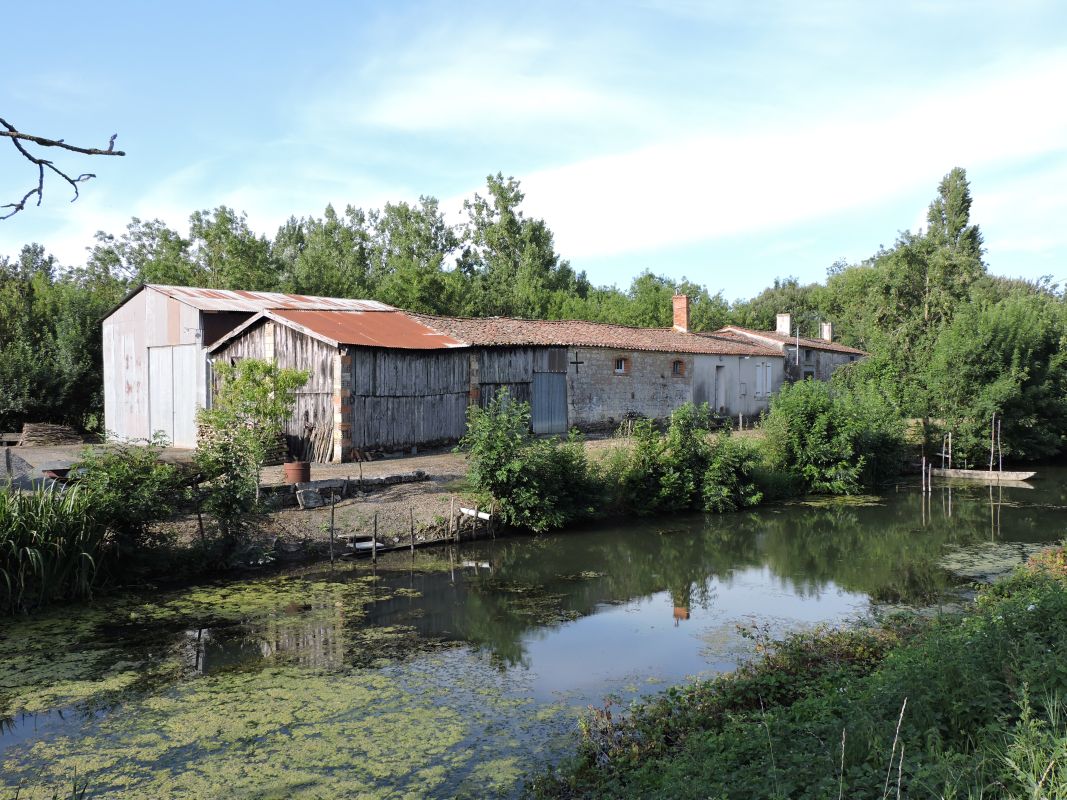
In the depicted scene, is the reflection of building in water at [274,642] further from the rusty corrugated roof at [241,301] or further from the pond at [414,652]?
the rusty corrugated roof at [241,301]

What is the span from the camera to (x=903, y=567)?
13180 mm

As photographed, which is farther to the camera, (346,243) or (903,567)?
(346,243)

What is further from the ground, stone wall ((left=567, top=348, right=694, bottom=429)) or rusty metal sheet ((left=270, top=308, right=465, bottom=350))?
rusty metal sheet ((left=270, top=308, right=465, bottom=350))

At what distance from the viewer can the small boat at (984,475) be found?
22234 millimetres

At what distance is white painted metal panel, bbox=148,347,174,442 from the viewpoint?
2033 centimetres

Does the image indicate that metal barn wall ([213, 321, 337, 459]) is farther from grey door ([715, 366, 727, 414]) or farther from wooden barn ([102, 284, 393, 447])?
grey door ([715, 366, 727, 414])

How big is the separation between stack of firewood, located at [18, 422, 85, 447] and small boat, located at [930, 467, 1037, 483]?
23010 mm

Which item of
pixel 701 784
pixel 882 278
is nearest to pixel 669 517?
pixel 701 784

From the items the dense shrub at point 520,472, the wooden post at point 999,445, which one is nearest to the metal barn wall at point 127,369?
the dense shrub at point 520,472

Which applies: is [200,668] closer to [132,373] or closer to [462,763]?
[462,763]

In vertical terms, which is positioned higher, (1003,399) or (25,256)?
(25,256)

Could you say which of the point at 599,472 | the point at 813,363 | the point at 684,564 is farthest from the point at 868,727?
the point at 813,363

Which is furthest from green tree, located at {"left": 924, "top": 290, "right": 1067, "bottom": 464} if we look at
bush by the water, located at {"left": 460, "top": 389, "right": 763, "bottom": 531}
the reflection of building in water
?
the reflection of building in water

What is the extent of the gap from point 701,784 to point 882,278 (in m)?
36.1
